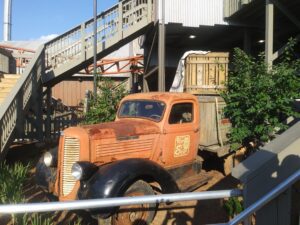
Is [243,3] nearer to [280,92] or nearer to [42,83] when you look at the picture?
[280,92]

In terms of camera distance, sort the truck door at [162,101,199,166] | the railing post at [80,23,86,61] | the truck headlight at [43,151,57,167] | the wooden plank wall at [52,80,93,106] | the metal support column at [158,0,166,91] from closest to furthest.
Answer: the truck headlight at [43,151,57,167], the truck door at [162,101,199,166], the metal support column at [158,0,166,91], the railing post at [80,23,86,61], the wooden plank wall at [52,80,93,106]

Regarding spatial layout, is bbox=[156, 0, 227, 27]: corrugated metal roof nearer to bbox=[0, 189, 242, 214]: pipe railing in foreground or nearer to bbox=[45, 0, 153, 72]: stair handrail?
bbox=[45, 0, 153, 72]: stair handrail

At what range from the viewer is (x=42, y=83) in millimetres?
12367

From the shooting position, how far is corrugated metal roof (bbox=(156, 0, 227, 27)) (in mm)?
12438

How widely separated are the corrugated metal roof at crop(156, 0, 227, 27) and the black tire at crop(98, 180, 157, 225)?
27.6ft

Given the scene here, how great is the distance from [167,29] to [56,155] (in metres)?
8.86

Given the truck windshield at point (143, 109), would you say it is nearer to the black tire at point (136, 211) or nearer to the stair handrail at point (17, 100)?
the black tire at point (136, 211)

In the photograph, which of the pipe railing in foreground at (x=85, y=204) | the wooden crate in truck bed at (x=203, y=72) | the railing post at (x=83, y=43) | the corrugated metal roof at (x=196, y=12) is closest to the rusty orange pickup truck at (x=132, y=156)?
the pipe railing in foreground at (x=85, y=204)

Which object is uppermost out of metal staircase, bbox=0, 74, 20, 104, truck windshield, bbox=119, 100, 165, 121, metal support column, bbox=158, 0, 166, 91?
metal support column, bbox=158, 0, 166, 91

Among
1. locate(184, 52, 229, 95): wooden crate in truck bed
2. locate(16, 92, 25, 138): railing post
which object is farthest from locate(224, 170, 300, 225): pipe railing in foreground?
locate(16, 92, 25, 138): railing post

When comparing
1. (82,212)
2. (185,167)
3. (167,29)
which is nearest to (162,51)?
(167,29)

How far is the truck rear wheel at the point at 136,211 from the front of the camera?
4.84m

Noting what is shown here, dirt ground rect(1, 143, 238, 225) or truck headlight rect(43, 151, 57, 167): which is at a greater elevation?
truck headlight rect(43, 151, 57, 167)

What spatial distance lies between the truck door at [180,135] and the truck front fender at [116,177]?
900 mm
